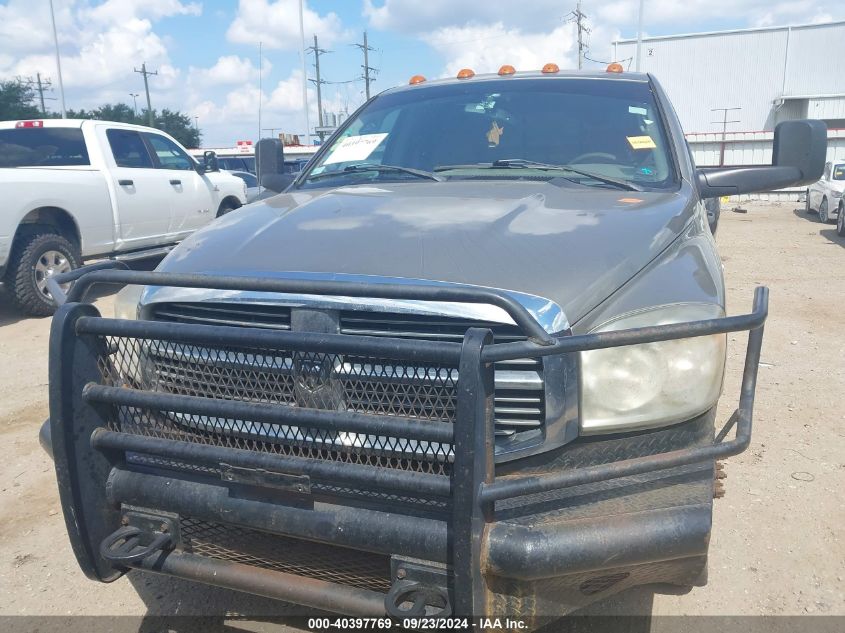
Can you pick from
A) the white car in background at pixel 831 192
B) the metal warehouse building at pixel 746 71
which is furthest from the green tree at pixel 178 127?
the white car in background at pixel 831 192

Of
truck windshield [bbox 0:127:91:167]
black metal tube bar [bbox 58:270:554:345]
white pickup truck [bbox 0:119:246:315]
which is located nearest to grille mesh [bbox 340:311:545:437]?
black metal tube bar [bbox 58:270:554:345]

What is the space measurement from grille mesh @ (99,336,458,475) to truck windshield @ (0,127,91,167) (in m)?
6.89

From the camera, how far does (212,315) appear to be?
2.19m

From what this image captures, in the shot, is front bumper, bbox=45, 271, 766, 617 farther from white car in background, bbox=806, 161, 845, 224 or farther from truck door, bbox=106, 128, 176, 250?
white car in background, bbox=806, 161, 845, 224

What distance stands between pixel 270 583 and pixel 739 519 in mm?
2306

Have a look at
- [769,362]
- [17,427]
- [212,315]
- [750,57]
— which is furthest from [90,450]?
[750,57]

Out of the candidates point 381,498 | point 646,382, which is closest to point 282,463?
point 381,498

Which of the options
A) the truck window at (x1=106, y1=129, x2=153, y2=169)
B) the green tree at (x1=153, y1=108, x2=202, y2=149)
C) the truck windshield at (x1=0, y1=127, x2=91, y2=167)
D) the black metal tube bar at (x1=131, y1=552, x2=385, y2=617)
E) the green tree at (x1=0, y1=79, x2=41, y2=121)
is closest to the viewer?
the black metal tube bar at (x1=131, y1=552, x2=385, y2=617)

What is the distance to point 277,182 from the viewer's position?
3.91 meters

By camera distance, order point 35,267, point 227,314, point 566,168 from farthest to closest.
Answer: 1. point 35,267
2. point 566,168
3. point 227,314

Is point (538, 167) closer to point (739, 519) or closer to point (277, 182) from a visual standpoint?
point (277, 182)

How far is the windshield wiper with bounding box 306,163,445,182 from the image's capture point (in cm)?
309

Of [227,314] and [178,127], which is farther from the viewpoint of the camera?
[178,127]

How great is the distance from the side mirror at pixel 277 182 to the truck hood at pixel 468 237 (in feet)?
3.41
